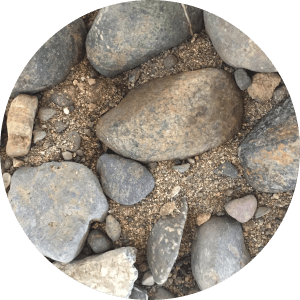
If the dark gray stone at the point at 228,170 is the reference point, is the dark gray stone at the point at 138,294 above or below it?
below

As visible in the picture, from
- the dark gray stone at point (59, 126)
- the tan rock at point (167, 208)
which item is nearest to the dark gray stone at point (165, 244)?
the tan rock at point (167, 208)

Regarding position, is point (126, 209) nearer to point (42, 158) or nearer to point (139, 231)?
point (139, 231)

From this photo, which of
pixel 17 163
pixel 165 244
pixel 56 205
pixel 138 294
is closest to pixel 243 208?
pixel 165 244

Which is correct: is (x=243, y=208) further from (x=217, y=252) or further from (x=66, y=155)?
(x=66, y=155)

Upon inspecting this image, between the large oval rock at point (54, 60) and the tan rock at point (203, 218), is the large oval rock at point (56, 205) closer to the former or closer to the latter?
the large oval rock at point (54, 60)

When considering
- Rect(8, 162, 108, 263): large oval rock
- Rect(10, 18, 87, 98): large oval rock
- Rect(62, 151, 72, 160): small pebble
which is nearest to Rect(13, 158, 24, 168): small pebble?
Rect(8, 162, 108, 263): large oval rock

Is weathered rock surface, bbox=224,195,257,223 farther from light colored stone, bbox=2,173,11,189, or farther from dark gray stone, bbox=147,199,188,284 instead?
light colored stone, bbox=2,173,11,189
